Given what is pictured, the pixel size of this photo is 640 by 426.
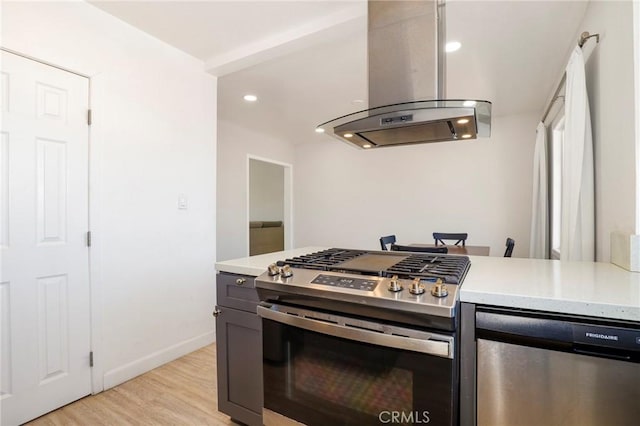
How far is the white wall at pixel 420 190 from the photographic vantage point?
4203 millimetres

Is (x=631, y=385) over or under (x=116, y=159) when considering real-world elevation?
under

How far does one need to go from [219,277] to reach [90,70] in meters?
1.58

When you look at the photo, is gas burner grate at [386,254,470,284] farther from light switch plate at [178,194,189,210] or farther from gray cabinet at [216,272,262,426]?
light switch plate at [178,194,189,210]

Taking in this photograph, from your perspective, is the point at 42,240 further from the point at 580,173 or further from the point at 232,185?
the point at 580,173

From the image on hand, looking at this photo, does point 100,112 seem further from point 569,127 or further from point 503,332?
point 569,127

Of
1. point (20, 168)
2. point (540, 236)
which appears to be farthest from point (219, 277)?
point (540, 236)

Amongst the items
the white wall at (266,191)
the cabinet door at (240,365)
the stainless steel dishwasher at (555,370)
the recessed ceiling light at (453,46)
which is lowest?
the cabinet door at (240,365)

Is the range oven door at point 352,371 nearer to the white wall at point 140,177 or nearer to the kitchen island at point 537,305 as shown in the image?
the kitchen island at point 537,305

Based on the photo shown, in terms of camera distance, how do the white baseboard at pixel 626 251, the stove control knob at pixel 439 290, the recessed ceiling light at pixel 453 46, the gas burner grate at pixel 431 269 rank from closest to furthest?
1. the stove control knob at pixel 439 290
2. the gas burner grate at pixel 431 269
3. the white baseboard at pixel 626 251
4. the recessed ceiling light at pixel 453 46

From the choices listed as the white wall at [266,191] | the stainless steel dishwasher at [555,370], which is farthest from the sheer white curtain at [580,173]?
the white wall at [266,191]

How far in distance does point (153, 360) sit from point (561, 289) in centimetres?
252

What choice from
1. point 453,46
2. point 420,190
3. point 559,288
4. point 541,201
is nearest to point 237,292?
point 559,288

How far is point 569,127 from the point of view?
1854 mm

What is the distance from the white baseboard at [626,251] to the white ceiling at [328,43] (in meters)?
1.50
